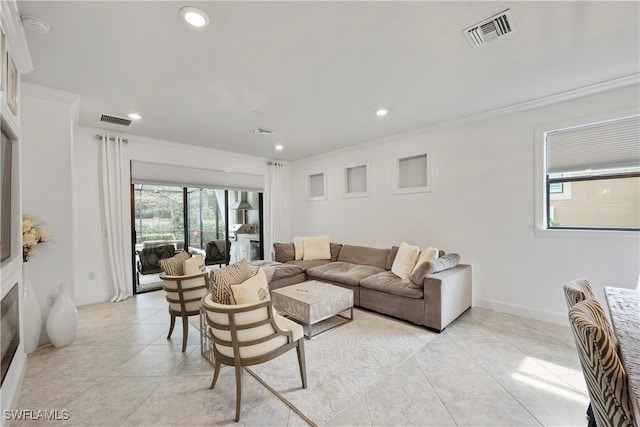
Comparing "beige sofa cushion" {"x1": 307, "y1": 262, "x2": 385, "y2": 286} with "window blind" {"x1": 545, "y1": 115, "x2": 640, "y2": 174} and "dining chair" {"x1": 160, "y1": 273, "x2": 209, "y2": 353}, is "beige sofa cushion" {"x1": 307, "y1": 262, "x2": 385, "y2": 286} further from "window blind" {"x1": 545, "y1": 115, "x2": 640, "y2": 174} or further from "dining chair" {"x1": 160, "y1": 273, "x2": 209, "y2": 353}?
"window blind" {"x1": 545, "y1": 115, "x2": 640, "y2": 174}

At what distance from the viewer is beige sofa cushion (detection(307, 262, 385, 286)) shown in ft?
12.6

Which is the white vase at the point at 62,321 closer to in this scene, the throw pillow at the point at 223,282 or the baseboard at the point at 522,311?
the throw pillow at the point at 223,282

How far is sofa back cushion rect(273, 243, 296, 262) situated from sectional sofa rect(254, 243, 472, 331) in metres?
0.20

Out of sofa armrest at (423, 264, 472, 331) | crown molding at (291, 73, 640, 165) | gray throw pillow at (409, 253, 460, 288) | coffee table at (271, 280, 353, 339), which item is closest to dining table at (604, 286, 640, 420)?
sofa armrest at (423, 264, 472, 331)

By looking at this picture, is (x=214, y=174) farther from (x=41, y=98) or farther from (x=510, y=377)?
(x=510, y=377)

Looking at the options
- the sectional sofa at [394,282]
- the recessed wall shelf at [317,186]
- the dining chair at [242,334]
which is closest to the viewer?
the dining chair at [242,334]

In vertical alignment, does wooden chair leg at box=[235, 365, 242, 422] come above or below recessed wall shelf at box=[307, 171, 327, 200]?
below

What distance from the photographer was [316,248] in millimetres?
5129

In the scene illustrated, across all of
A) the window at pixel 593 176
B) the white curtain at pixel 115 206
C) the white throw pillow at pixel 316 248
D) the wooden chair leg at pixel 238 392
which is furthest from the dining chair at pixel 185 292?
the window at pixel 593 176

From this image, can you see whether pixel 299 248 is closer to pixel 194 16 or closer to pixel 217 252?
pixel 217 252

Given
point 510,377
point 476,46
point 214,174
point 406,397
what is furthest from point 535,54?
point 214,174

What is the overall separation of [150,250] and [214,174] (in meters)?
1.81

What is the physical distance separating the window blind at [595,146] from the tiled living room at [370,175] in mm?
15

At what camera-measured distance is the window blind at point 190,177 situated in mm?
4532
